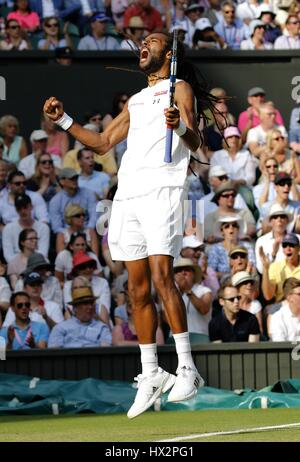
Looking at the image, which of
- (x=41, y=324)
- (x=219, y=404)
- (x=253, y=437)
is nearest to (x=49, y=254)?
(x=41, y=324)

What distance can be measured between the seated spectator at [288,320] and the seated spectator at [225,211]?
5.79 ft

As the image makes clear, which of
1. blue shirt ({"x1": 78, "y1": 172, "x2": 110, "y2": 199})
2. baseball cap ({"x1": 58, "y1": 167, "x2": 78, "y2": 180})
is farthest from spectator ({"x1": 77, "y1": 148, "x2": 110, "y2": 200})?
baseball cap ({"x1": 58, "y1": 167, "x2": 78, "y2": 180})

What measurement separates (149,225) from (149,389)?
0.94 meters

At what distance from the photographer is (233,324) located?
1226 centimetres

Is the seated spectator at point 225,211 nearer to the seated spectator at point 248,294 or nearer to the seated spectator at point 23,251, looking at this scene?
the seated spectator at point 248,294

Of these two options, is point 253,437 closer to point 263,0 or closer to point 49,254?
point 49,254

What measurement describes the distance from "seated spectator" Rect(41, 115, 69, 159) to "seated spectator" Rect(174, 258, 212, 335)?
288 cm

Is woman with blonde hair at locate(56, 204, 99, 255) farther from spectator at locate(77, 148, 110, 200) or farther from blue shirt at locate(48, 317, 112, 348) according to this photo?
blue shirt at locate(48, 317, 112, 348)

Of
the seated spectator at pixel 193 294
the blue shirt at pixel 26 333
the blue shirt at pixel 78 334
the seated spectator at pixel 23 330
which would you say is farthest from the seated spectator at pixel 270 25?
the blue shirt at pixel 26 333

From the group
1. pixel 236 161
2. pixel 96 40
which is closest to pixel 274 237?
pixel 236 161

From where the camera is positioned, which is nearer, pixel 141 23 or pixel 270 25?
pixel 141 23

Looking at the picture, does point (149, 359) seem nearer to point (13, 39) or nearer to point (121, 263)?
point (121, 263)

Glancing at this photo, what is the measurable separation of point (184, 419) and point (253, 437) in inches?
103

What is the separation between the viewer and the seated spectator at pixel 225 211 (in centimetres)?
1398
